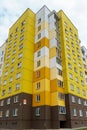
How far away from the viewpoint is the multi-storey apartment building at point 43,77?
36.3m

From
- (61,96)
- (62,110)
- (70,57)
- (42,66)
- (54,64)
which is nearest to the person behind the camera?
(62,110)

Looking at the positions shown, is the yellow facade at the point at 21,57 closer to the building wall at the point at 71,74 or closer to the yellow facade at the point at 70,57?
the yellow facade at the point at 70,57

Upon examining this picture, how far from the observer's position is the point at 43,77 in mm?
39531

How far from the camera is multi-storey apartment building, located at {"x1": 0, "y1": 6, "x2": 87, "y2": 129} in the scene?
36.3 meters

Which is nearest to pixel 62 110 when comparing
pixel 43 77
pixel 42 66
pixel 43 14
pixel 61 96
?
pixel 61 96

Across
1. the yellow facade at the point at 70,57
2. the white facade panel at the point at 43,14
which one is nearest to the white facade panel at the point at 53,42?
the yellow facade at the point at 70,57

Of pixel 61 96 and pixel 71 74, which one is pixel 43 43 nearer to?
pixel 71 74

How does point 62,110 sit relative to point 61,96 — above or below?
below

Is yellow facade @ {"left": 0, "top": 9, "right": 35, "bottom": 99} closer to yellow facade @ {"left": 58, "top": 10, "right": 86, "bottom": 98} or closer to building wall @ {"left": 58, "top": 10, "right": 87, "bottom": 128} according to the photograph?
yellow facade @ {"left": 58, "top": 10, "right": 86, "bottom": 98}

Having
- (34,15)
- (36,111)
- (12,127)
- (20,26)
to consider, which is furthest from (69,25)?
(12,127)

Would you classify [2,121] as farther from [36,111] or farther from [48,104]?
[48,104]

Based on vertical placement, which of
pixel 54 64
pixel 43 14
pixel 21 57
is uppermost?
pixel 43 14

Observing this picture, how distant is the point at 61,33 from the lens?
5003cm

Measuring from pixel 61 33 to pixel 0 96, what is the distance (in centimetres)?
2926
